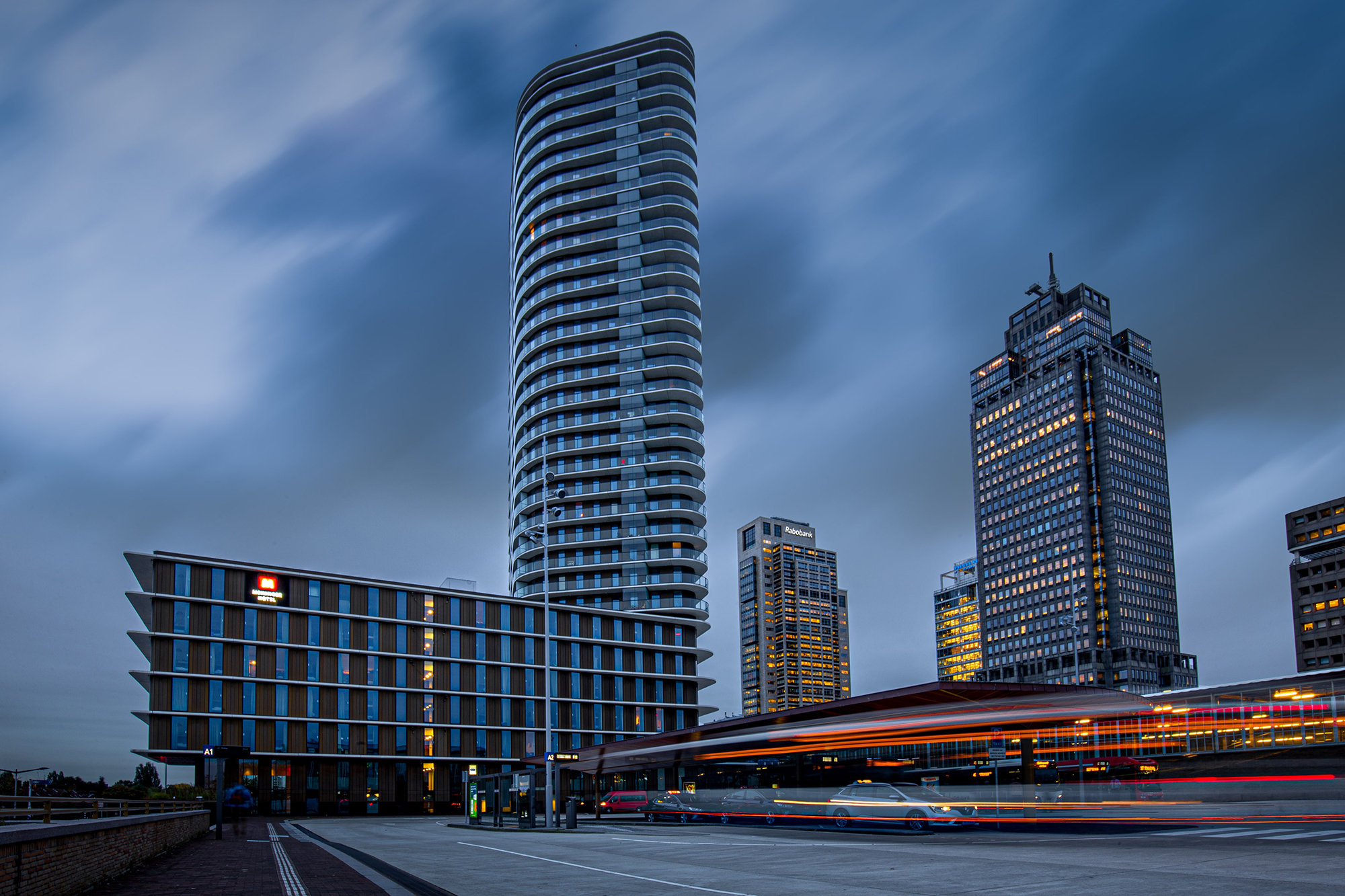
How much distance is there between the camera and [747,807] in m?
39.3

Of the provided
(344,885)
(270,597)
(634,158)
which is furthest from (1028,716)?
(634,158)

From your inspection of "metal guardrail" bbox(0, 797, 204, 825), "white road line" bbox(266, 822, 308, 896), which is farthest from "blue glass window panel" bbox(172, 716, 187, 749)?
"white road line" bbox(266, 822, 308, 896)

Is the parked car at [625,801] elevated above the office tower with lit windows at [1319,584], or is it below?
below

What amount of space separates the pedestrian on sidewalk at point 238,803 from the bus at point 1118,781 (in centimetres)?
4537

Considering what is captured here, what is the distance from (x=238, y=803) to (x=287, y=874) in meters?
48.8

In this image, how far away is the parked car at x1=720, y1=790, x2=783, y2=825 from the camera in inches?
1476

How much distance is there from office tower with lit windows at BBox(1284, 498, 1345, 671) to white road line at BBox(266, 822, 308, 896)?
165m

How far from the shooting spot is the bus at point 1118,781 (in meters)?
27.3

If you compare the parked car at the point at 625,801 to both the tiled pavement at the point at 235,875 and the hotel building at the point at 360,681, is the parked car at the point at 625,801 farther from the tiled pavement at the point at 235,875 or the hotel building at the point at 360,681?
the tiled pavement at the point at 235,875

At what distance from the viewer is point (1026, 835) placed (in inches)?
1054

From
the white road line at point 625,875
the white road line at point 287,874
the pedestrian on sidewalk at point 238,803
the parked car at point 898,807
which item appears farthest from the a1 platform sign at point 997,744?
the pedestrian on sidewalk at point 238,803

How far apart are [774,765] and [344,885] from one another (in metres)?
22.1

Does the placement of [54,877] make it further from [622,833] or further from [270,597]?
[270,597]

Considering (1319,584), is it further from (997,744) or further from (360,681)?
(997,744)
